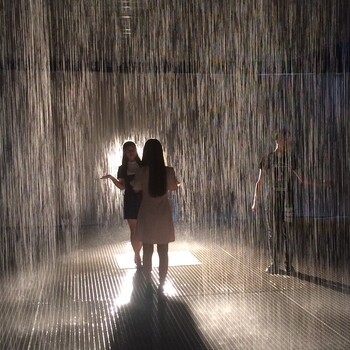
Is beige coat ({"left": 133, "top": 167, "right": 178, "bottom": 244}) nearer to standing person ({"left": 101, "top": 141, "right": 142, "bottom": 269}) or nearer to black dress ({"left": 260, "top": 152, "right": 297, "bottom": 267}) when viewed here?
standing person ({"left": 101, "top": 141, "right": 142, "bottom": 269})

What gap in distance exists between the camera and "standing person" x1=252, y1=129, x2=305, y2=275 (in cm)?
518

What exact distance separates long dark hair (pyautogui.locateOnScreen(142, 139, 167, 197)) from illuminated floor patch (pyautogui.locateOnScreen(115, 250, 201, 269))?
1.68 m

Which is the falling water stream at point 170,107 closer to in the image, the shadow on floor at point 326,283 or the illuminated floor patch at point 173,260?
the illuminated floor patch at point 173,260

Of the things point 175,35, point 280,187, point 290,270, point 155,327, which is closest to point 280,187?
point 280,187

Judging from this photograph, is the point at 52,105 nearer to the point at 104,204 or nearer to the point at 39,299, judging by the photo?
the point at 104,204

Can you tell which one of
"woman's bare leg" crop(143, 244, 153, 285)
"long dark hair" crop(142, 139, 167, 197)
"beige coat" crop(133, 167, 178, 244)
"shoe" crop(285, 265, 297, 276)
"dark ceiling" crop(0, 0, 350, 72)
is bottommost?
"shoe" crop(285, 265, 297, 276)

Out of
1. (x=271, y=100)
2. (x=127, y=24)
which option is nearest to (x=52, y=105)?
(x=127, y=24)

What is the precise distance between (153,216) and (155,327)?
3.36ft

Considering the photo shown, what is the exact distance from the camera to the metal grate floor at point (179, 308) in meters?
3.51

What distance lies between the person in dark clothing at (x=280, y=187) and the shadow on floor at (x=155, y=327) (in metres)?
1.46

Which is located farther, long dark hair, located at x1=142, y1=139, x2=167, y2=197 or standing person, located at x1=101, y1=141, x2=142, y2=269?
standing person, located at x1=101, y1=141, x2=142, y2=269

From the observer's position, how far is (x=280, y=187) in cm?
526

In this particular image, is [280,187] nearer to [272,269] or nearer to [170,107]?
[272,269]

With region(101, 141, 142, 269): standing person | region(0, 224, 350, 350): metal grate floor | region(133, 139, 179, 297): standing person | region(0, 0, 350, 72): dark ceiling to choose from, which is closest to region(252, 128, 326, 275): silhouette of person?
region(0, 224, 350, 350): metal grate floor
